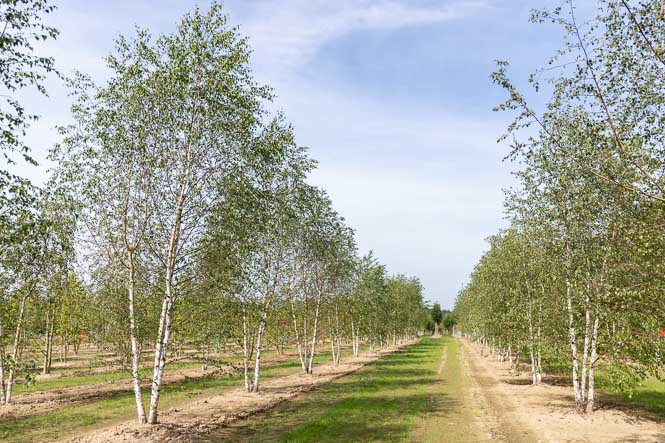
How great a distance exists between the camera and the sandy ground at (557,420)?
2158 cm

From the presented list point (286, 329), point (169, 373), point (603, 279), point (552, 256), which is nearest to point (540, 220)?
point (552, 256)

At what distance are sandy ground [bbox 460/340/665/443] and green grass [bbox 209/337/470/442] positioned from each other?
2516 mm

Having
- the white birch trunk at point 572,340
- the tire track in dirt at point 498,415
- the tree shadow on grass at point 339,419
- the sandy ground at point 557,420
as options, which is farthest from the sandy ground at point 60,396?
the white birch trunk at point 572,340

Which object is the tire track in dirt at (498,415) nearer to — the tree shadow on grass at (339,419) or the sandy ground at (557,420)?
the sandy ground at (557,420)

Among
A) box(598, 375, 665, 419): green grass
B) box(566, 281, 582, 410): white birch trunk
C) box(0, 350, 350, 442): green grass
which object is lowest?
box(598, 375, 665, 419): green grass

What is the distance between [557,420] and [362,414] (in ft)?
32.6

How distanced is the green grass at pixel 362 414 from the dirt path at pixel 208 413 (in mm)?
941

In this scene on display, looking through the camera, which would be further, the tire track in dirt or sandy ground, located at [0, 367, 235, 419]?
sandy ground, located at [0, 367, 235, 419]

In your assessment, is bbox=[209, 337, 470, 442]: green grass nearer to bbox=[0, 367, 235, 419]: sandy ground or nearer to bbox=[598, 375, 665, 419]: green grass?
bbox=[0, 367, 235, 419]: sandy ground

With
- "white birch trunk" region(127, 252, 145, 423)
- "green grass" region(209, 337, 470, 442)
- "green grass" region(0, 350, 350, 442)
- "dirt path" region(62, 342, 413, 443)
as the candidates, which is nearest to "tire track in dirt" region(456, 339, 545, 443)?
"green grass" region(209, 337, 470, 442)

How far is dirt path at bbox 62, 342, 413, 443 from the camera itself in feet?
65.0

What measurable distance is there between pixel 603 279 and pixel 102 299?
2425 centimetres

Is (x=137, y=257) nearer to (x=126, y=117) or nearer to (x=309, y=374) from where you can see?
(x=126, y=117)

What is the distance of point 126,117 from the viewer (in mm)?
22781
